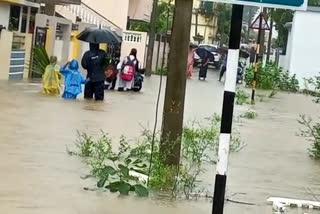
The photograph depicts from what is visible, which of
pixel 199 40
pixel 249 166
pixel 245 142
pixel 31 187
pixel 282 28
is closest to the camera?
pixel 31 187

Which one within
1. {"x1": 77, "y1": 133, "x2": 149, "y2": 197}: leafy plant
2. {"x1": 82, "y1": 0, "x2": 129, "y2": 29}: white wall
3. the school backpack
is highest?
{"x1": 82, "y1": 0, "x2": 129, "y2": 29}: white wall

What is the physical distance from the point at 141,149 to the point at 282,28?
1786 inches

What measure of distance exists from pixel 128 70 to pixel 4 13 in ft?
16.1

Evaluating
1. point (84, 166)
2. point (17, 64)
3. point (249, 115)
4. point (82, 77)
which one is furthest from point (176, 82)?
point (17, 64)

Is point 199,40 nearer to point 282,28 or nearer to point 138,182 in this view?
point 282,28

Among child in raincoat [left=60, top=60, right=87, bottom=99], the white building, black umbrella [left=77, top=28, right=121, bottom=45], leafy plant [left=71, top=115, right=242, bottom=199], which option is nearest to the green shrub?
the white building

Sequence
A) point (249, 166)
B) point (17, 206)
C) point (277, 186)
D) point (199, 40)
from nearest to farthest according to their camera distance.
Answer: point (17, 206)
point (277, 186)
point (249, 166)
point (199, 40)

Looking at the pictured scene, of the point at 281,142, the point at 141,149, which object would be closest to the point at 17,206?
the point at 141,149

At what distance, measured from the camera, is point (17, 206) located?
7.34 metres

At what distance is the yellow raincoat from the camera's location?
839 inches

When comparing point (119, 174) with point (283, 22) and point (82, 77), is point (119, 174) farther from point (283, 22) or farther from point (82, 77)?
point (283, 22)

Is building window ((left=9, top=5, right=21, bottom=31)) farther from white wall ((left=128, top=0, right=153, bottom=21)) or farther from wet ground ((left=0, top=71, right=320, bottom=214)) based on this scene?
white wall ((left=128, top=0, right=153, bottom=21))

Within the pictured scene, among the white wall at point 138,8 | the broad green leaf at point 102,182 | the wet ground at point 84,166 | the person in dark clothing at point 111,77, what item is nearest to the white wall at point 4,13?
the person in dark clothing at point 111,77

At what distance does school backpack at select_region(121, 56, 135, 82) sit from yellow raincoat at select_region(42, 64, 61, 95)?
4033mm
